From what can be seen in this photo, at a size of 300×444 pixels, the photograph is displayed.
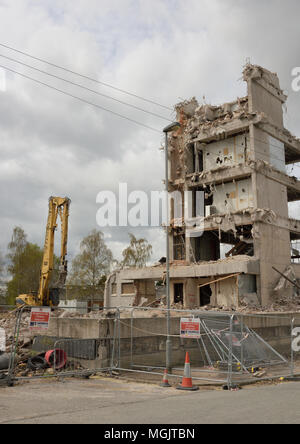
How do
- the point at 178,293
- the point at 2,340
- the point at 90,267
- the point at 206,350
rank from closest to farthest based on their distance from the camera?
the point at 206,350 < the point at 2,340 < the point at 178,293 < the point at 90,267

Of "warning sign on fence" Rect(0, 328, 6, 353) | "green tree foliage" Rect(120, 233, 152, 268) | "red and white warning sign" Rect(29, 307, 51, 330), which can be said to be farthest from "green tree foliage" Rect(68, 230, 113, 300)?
"red and white warning sign" Rect(29, 307, 51, 330)

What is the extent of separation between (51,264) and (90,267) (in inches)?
1172

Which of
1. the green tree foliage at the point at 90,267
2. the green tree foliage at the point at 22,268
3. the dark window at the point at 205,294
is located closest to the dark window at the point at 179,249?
the dark window at the point at 205,294

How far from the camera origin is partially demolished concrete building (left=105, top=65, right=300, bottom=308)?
35125 mm

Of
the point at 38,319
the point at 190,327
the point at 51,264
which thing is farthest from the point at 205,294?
the point at 38,319

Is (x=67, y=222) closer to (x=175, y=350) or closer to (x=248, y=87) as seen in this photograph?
(x=175, y=350)

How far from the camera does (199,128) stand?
42.9 meters

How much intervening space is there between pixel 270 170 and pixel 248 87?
8571 mm

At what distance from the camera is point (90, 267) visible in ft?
181

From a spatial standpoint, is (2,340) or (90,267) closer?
(2,340)

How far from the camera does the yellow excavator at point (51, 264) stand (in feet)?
81.0

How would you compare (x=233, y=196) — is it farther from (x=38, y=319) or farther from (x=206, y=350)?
(x=38, y=319)

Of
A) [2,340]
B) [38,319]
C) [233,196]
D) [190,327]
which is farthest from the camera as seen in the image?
[233,196]
